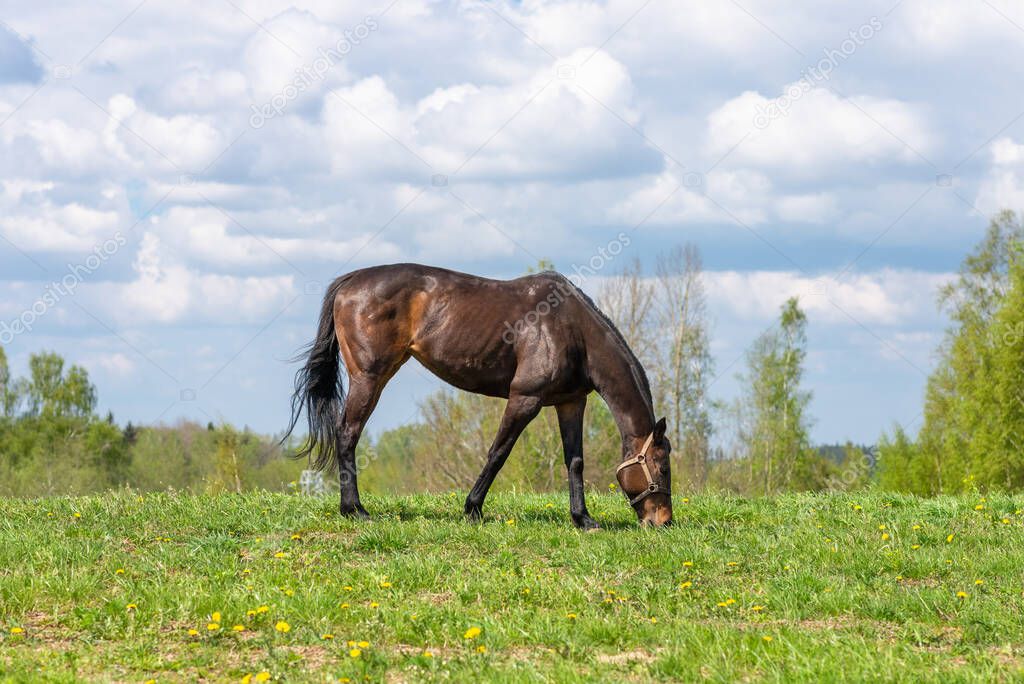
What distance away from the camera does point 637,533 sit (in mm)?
9555

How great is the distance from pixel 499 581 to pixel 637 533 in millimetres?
2532

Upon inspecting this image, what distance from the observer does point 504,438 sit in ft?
33.6

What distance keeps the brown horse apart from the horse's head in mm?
10

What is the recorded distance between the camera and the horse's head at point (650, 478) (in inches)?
398

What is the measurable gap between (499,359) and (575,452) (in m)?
1.28

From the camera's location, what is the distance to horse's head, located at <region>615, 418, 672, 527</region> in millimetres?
10117

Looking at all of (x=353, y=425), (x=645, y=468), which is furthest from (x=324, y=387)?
(x=645, y=468)

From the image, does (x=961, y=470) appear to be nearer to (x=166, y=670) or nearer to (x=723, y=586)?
(x=723, y=586)

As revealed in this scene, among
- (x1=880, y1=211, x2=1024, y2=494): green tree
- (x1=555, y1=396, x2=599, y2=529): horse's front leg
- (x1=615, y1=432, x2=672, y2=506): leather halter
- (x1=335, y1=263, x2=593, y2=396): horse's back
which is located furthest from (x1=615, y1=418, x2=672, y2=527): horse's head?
(x1=880, y1=211, x2=1024, y2=494): green tree

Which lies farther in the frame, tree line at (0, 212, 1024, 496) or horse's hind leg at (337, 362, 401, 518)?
tree line at (0, 212, 1024, 496)

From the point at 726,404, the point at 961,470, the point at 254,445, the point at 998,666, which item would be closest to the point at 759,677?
the point at 998,666

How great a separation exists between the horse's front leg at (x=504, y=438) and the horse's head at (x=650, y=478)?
110cm

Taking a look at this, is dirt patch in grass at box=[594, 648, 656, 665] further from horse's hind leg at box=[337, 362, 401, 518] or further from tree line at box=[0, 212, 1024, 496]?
tree line at box=[0, 212, 1024, 496]

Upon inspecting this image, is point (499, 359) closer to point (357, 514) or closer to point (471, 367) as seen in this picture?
point (471, 367)
